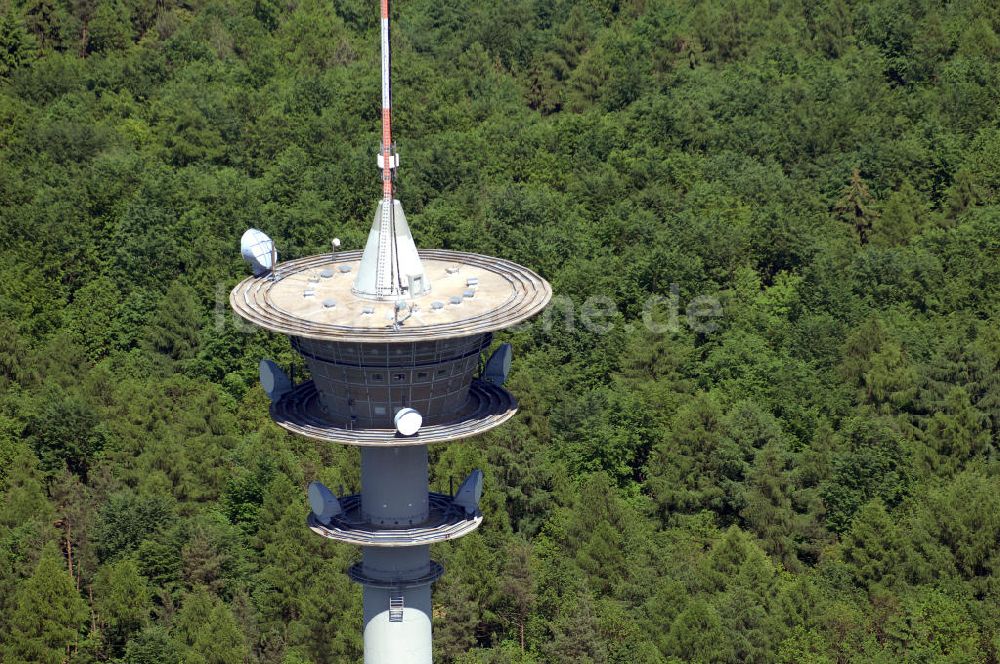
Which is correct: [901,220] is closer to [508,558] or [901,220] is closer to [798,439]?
[798,439]

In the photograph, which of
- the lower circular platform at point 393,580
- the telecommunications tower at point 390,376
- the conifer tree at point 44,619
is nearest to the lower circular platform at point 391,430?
the telecommunications tower at point 390,376

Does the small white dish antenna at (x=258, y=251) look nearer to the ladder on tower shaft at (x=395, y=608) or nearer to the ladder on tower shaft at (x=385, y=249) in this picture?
the ladder on tower shaft at (x=385, y=249)

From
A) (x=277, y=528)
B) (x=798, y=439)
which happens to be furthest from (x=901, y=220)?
(x=277, y=528)

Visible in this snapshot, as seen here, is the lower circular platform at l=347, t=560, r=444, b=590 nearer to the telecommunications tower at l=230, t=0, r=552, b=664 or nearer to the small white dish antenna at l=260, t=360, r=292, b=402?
the telecommunications tower at l=230, t=0, r=552, b=664

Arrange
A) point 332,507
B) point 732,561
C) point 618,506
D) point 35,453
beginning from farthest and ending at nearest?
1. point 35,453
2. point 618,506
3. point 732,561
4. point 332,507

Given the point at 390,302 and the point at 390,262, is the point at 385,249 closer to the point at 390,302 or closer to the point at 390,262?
the point at 390,262

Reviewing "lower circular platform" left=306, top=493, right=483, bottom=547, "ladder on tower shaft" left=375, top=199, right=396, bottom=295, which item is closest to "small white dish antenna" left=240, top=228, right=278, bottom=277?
"ladder on tower shaft" left=375, top=199, right=396, bottom=295
